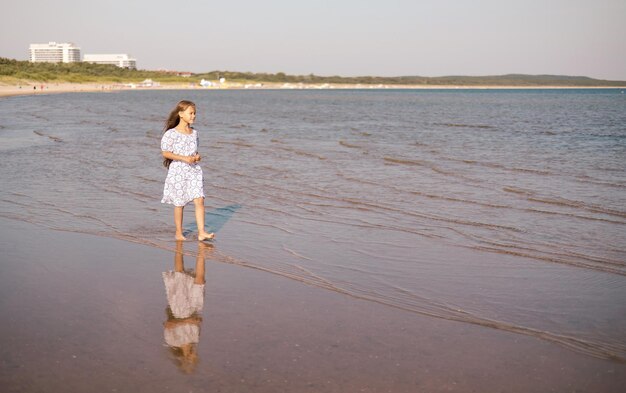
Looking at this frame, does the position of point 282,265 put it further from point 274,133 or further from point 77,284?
point 274,133

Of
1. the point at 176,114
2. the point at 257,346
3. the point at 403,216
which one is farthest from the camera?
the point at 403,216

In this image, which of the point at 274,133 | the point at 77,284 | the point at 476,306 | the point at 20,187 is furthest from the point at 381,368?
the point at 274,133

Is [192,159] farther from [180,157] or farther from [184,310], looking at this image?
[184,310]

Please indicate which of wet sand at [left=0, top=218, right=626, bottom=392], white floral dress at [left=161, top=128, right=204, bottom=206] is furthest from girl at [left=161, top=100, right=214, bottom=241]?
wet sand at [left=0, top=218, right=626, bottom=392]

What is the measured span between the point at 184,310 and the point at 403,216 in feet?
15.7

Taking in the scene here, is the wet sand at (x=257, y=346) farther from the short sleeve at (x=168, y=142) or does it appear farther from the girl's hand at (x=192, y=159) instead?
the short sleeve at (x=168, y=142)

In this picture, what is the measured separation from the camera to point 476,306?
5605 millimetres

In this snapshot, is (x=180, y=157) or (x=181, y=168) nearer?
(x=180, y=157)

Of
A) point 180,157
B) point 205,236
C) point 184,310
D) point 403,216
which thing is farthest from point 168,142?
point 403,216

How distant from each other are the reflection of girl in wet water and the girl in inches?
30.8

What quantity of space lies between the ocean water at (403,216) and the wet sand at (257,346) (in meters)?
0.40

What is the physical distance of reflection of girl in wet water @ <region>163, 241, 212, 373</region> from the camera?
14.6ft

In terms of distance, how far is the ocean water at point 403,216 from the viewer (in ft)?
19.2

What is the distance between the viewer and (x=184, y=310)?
210 inches
